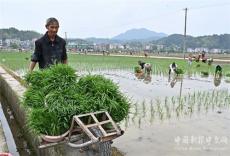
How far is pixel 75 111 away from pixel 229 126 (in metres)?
4.78

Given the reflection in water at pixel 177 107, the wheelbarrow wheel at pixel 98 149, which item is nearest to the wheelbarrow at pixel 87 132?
the wheelbarrow wheel at pixel 98 149

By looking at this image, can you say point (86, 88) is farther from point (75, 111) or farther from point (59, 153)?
point (59, 153)

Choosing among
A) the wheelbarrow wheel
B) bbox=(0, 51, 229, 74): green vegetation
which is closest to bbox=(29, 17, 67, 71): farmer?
the wheelbarrow wheel

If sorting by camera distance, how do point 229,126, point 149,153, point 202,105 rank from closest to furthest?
point 149,153
point 229,126
point 202,105

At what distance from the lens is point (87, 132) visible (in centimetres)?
273

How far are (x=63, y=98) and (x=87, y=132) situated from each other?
568mm

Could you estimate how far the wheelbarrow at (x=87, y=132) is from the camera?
2.77 meters

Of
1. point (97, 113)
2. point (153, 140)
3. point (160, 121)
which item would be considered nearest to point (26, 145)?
point (153, 140)

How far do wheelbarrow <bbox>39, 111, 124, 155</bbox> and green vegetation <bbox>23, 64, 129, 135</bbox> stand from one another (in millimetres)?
91

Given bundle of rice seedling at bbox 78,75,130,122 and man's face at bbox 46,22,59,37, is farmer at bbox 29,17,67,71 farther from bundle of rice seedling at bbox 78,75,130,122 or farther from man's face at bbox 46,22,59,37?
bundle of rice seedling at bbox 78,75,130,122

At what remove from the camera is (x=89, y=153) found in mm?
3049

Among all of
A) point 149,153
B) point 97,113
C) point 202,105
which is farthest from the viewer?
point 202,105

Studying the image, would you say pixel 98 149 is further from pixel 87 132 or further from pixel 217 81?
pixel 217 81

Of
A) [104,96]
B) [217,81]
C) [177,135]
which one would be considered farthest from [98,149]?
[217,81]
